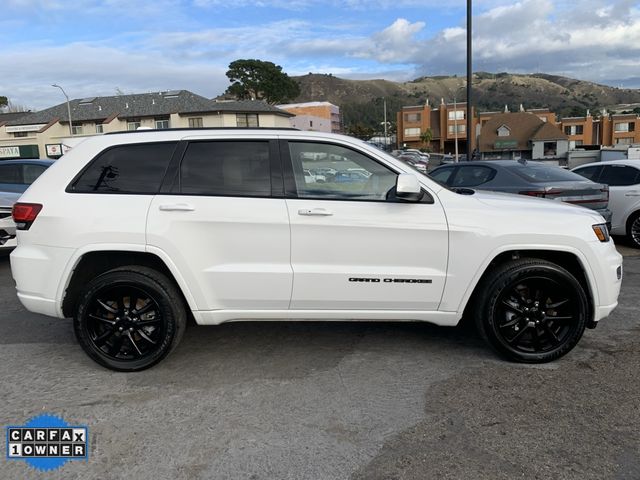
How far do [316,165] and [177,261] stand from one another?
1293mm

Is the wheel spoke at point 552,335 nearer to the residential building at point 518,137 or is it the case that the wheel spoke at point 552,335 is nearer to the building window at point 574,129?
the residential building at point 518,137

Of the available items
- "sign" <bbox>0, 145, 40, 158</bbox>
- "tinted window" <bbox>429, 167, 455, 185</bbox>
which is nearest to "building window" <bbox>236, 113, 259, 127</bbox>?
"sign" <bbox>0, 145, 40, 158</bbox>

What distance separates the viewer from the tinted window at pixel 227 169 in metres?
3.92

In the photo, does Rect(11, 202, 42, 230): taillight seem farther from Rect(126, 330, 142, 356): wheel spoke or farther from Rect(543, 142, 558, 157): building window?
Rect(543, 142, 558, 157): building window

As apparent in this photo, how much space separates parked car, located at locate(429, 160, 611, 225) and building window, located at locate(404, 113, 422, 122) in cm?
8097

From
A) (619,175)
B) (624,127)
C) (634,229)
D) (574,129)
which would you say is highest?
(574,129)

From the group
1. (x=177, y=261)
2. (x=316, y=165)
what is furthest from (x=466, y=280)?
(x=177, y=261)

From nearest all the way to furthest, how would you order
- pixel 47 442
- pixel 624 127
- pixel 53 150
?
pixel 47 442 → pixel 53 150 → pixel 624 127

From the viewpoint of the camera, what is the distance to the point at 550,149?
7050cm

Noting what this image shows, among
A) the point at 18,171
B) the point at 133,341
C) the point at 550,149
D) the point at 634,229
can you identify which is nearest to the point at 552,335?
the point at 133,341

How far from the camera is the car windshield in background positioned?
7.70 metres

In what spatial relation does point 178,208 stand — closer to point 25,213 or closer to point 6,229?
point 25,213

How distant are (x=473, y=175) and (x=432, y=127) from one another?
81214 mm

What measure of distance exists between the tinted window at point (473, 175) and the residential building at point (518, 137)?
6594 centimetres
